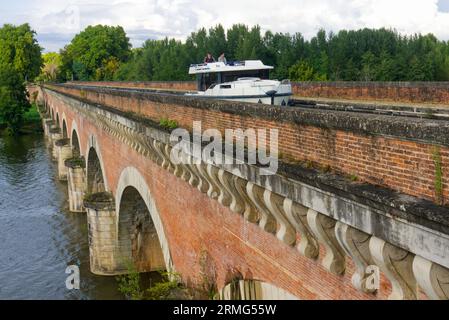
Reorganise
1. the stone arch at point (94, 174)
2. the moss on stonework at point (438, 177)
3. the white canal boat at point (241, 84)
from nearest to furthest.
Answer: the moss on stonework at point (438, 177)
the white canal boat at point (241, 84)
the stone arch at point (94, 174)

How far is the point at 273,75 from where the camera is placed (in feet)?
224

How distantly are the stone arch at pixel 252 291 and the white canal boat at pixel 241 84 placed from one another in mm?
7191

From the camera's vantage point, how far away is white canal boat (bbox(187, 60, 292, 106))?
15.2 meters

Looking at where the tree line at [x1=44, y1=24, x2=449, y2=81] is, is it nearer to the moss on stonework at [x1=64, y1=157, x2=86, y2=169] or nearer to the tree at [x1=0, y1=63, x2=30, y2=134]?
the tree at [x1=0, y1=63, x2=30, y2=134]

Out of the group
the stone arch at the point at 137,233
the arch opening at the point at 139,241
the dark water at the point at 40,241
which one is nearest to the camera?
the dark water at the point at 40,241

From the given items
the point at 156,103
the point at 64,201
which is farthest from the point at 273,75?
the point at 156,103

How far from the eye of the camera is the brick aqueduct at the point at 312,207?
14.7 feet

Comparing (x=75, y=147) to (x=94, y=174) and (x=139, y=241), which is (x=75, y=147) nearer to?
(x=94, y=174)

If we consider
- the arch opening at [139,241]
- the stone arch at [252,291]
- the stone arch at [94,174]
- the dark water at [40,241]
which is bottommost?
the dark water at [40,241]

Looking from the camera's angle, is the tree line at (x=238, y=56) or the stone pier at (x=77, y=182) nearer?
the stone pier at (x=77, y=182)

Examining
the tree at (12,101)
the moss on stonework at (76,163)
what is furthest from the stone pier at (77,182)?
the tree at (12,101)

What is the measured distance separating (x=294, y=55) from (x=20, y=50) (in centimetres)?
5198

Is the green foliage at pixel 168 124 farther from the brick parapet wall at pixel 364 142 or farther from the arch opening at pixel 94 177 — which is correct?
the arch opening at pixel 94 177

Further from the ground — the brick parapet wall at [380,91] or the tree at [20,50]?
the tree at [20,50]
